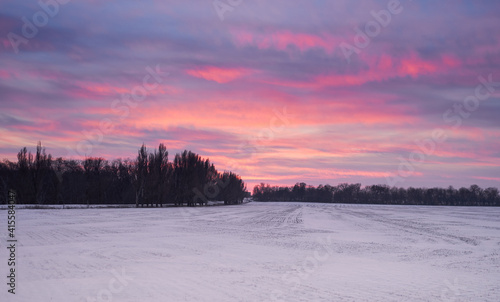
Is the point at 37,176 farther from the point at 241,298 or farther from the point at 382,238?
the point at 241,298

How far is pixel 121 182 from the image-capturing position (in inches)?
4496

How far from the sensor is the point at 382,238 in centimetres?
2475

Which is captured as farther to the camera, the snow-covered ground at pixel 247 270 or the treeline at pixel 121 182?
the treeline at pixel 121 182

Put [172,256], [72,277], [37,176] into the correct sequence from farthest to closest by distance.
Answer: [37,176] → [172,256] → [72,277]

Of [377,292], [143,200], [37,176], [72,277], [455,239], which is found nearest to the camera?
[377,292]

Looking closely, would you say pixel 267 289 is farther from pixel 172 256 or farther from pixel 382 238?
pixel 382 238

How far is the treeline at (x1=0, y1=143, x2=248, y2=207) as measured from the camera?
7231 cm

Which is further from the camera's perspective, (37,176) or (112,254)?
(37,176)

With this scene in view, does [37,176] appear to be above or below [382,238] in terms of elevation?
above

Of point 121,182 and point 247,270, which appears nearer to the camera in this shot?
point 247,270

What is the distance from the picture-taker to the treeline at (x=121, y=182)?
72.3 meters

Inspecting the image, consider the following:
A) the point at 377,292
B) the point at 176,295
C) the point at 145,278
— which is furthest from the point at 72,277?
the point at 377,292

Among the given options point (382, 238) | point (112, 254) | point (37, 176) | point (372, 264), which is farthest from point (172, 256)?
point (37, 176)

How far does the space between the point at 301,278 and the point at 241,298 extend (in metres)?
3.13
